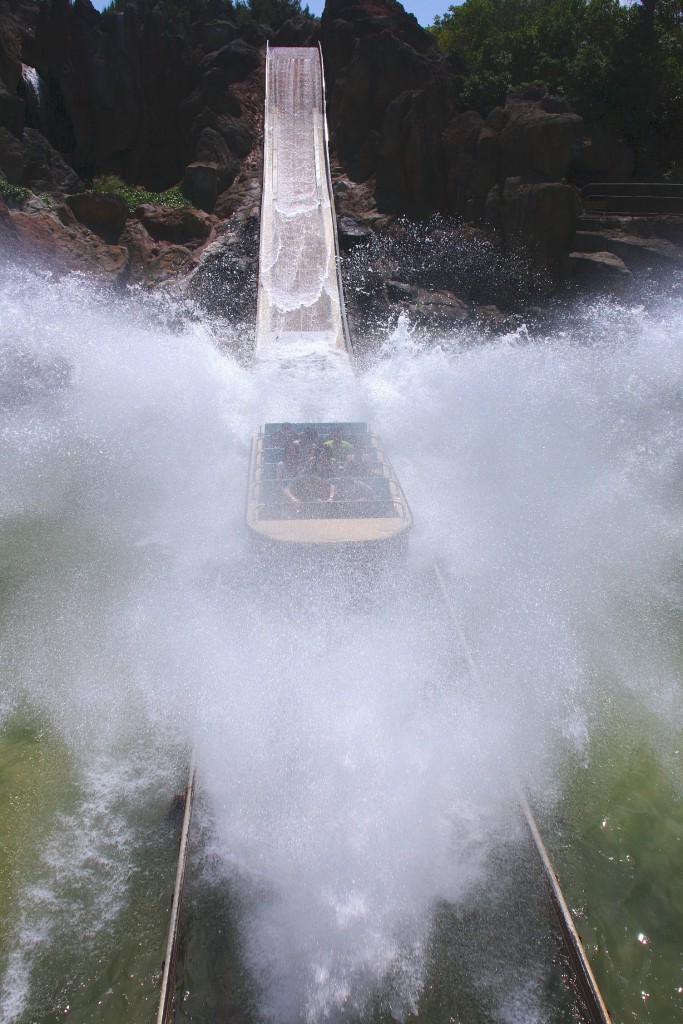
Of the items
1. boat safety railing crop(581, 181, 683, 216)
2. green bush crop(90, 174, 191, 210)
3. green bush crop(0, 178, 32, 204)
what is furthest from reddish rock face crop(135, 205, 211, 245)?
boat safety railing crop(581, 181, 683, 216)

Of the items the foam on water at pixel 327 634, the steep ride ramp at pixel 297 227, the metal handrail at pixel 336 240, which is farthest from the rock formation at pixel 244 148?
the foam on water at pixel 327 634

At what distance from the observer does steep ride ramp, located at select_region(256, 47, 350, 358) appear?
1202 cm

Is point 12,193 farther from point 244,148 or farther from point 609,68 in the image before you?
point 609,68

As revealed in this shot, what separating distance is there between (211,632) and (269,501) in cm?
122

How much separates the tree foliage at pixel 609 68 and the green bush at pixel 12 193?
35.2 feet

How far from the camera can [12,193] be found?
14492 mm

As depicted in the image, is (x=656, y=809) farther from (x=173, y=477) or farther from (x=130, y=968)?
(x=173, y=477)

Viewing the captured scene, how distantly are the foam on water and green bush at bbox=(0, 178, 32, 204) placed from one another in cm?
564

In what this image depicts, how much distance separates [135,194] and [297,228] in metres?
5.03

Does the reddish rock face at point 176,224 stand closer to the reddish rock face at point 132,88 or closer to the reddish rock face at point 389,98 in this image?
the reddish rock face at point 132,88

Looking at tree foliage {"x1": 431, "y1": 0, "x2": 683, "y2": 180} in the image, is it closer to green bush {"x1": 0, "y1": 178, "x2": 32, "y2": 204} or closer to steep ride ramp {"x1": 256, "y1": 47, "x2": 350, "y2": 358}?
steep ride ramp {"x1": 256, "y1": 47, "x2": 350, "y2": 358}

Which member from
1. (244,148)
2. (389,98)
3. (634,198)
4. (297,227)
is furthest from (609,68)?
(297,227)

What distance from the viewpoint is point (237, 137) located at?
687 inches

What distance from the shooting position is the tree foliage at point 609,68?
17484 mm
